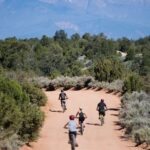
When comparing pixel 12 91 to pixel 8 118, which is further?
pixel 12 91

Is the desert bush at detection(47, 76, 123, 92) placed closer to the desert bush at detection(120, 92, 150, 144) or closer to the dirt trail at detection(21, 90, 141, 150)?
the dirt trail at detection(21, 90, 141, 150)

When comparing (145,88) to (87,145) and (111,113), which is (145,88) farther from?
(87,145)

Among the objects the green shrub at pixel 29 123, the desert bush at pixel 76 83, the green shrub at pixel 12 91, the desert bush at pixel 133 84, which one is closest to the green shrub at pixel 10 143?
the green shrub at pixel 29 123

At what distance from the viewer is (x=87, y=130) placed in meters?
24.0

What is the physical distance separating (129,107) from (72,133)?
9.99 metres

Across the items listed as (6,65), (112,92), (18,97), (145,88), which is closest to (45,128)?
(18,97)

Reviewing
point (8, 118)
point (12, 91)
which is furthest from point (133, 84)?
point (8, 118)

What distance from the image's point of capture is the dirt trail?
2038cm

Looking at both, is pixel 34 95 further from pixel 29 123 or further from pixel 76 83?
pixel 76 83

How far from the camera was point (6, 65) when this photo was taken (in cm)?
7938

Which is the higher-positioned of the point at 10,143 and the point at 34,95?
the point at 34,95

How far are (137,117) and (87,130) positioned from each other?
2441 mm

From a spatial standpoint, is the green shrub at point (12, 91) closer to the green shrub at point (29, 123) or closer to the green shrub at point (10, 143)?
the green shrub at point (29, 123)

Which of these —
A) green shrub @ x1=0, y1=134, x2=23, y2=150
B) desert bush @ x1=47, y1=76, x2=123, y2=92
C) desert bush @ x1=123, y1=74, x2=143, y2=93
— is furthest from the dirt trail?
desert bush @ x1=47, y1=76, x2=123, y2=92
